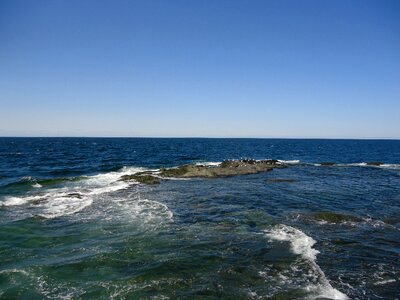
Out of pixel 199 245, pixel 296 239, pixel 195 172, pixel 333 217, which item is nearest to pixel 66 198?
pixel 199 245

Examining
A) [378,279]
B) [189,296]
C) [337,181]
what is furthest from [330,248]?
[337,181]

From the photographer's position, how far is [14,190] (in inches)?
1264

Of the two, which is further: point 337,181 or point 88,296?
point 337,181

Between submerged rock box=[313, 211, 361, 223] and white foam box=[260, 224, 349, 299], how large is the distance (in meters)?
3.26

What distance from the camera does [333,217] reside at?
830 inches

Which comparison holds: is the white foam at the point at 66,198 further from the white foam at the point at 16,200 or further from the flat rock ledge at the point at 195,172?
the flat rock ledge at the point at 195,172

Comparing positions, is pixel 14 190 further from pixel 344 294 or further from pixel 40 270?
pixel 344 294

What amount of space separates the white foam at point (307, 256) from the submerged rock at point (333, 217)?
128 inches

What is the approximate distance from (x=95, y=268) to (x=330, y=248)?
417 inches

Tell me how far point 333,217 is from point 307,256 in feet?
24.8

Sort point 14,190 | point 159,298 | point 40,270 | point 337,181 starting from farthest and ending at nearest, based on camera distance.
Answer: point 337,181 → point 14,190 → point 40,270 → point 159,298

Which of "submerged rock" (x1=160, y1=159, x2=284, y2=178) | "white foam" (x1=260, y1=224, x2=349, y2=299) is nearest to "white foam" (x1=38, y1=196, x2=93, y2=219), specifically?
"white foam" (x1=260, y1=224, x2=349, y2=299)

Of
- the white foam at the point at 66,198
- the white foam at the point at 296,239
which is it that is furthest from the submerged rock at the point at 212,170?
the white foam at the point at 296,239

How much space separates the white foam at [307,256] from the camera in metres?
11.3
